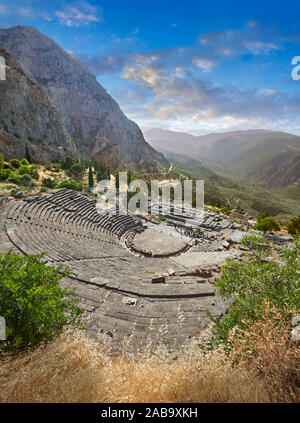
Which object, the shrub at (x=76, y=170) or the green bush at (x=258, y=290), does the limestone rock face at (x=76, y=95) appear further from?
the green bush at (x=258, y=290)

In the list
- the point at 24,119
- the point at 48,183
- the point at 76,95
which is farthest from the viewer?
the point at 76,95

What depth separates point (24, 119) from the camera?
57.8 metres

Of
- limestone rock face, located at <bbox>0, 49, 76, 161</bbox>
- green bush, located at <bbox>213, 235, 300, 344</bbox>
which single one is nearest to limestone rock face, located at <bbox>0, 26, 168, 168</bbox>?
limestone rock face, located at <bbox>0, 49, 76, 161</bbox>

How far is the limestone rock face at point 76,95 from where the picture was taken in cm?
10050

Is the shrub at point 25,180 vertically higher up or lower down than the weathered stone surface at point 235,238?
higher up

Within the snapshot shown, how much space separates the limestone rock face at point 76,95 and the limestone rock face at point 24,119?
33825mm

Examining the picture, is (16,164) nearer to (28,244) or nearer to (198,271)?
(28,244)

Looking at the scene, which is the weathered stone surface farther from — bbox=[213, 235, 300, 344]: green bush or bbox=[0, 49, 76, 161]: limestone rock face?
bbox=[0, 49, 76, 161]: limestone rock face

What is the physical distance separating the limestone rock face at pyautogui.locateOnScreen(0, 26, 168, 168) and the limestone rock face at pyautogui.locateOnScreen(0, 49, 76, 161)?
3382 cm

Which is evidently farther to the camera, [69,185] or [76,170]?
[76,170]

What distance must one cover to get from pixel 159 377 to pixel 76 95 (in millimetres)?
132535

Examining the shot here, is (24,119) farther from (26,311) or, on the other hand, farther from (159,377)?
(159,377)

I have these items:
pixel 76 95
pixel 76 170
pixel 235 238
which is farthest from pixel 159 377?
pixel 76 95

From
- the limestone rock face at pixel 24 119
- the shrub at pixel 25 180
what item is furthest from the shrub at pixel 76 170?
the shrub at pixel 25 180
